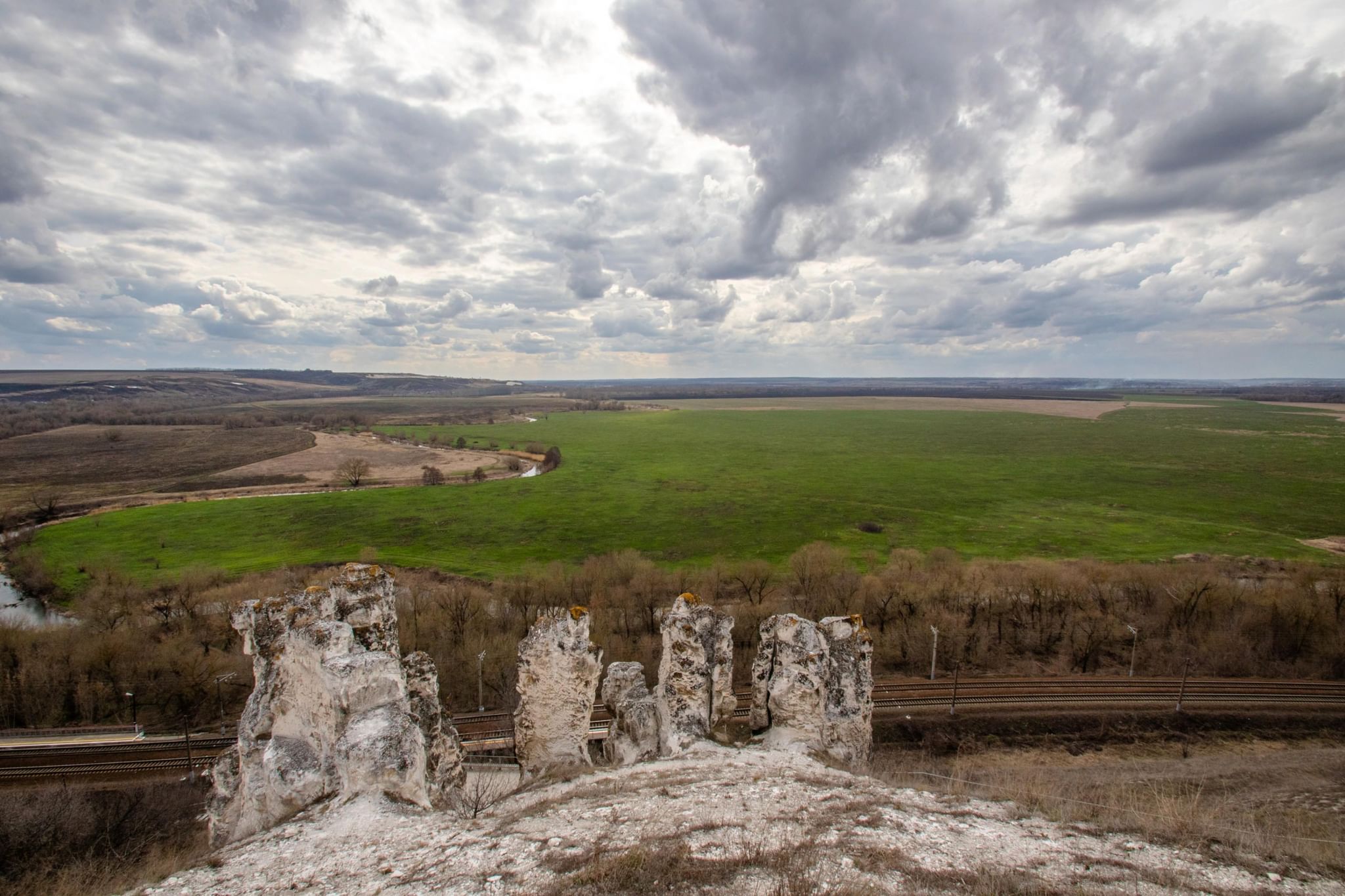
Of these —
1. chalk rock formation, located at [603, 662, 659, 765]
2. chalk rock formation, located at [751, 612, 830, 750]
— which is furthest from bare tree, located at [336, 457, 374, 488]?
chalk rock formation, located at [751, 612, 830, 750]

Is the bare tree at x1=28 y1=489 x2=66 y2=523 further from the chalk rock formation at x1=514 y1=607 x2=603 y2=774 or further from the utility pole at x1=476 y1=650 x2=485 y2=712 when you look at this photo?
the chalk rock formation at x1=514 y1=607 x2=603 y2=774

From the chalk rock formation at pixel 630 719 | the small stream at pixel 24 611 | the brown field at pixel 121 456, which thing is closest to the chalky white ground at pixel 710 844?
the chalk rock formation at pixel 630 719

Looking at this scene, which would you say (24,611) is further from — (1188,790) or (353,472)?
(1188,790)

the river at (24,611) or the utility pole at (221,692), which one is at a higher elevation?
the utility pole at (221,692)

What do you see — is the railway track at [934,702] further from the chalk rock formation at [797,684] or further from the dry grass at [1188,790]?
the chalk rock formation at [797,684]

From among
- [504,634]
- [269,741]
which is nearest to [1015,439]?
[504,634]

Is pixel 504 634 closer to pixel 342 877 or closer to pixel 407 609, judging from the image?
pixel 407 609
